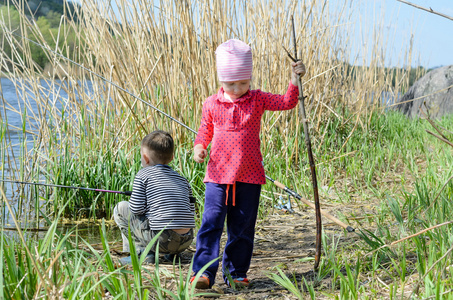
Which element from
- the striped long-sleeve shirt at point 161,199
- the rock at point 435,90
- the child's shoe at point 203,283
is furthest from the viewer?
the rock at point 435,90

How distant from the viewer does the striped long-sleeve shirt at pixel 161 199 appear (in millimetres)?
2256

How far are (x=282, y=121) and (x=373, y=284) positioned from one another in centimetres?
227

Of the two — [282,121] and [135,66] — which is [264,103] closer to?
[135,66]

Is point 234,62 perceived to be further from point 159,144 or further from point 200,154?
point 159,144

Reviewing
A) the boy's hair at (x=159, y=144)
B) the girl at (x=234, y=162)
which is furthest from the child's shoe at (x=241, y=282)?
the boy's hair at (x=159, y=144)

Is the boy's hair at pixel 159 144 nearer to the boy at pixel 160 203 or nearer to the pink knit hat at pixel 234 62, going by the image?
the boy at pixel 160 203

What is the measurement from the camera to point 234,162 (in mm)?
1943

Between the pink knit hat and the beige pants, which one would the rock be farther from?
the pink knit hat

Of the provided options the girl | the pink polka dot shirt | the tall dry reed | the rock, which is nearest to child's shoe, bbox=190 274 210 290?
the girl

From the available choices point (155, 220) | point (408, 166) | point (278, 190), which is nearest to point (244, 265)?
point (155, 220)

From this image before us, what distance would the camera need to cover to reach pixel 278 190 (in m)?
3.48

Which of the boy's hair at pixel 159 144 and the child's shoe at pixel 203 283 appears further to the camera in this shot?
the boy's hair at pixel 159 144

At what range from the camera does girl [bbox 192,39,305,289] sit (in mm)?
1932

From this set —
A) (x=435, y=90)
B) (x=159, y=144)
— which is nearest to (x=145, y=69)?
(x=159, y=144)
